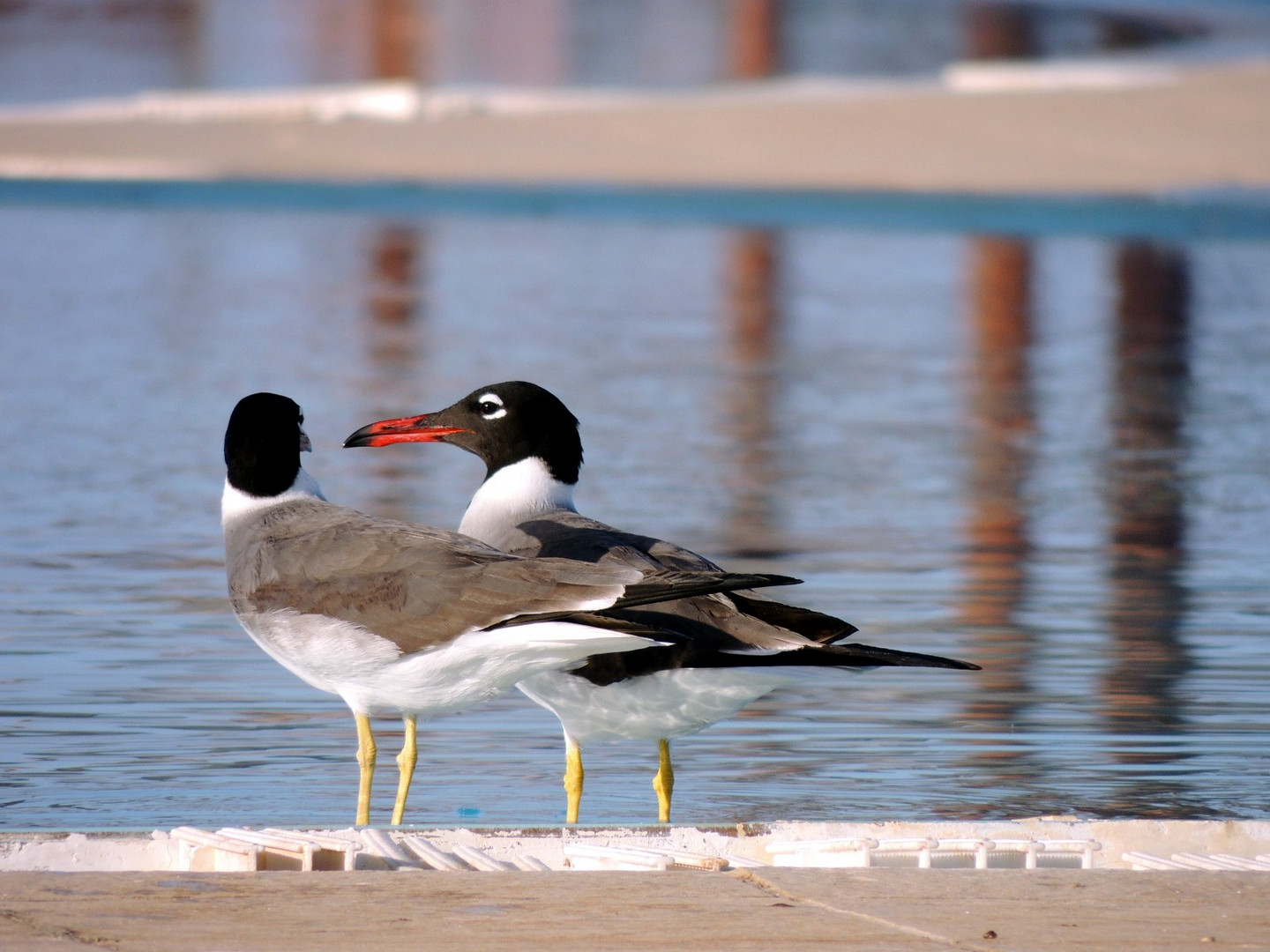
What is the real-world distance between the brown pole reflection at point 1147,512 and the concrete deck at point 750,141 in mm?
8745

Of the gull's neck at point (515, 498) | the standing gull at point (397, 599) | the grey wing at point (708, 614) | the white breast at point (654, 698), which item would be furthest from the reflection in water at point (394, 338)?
the white breast at point (654, 698)

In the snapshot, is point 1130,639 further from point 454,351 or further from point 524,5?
point 524,5

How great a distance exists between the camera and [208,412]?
13.7 meters

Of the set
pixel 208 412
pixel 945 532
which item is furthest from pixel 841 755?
pixel 208 412

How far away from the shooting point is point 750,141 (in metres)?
31.4

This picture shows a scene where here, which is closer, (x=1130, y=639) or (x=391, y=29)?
(x=1130, y=639)

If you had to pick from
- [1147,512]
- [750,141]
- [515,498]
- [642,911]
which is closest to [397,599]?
[515,498]

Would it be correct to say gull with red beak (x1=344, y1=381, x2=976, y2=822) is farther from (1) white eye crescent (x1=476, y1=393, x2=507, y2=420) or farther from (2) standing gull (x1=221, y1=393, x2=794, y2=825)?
(1) white eye crescent (x1=476, y1=393, x2=507, y2=420)

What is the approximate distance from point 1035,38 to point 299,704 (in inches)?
1437

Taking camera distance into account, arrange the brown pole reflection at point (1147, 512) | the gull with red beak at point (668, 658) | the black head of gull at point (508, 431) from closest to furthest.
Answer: the gull with red beak at point (668, 658), the black head of gull at point (508, 431), the brown pole reflection at point (1147, 512)

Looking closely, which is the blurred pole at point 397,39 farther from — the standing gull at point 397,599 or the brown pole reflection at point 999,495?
the standing gull at point 397,599

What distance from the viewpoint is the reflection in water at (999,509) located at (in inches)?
299

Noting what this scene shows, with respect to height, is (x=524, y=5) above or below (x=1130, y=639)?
above

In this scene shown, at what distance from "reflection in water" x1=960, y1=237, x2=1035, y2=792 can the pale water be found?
32 mm
